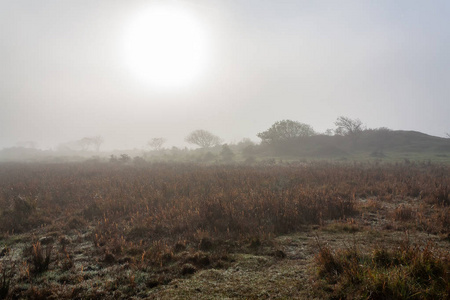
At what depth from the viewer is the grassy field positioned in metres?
3.23

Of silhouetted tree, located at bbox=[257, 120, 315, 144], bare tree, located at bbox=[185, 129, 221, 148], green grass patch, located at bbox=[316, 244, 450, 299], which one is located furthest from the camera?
bare tree, located at bbox=[185, 129, 221, 148]

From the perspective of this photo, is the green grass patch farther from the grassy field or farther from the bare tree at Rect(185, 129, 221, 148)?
the bare tree at Rect(185, 129, 221, 148)

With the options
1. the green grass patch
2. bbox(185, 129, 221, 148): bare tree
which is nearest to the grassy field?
the green grass patch

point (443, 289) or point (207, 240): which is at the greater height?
point (443, 289)

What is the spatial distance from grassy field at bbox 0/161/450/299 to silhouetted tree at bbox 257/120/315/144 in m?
30.4

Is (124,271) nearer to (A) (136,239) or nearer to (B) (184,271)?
(B) (184,271)

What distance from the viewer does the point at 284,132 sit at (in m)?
40.8

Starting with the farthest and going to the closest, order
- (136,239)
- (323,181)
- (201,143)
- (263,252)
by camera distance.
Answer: (201,143), (323,181), (136,239), (263,252)

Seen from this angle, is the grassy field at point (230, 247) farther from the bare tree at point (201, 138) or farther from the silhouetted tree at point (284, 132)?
the bare tree at point (201, 138)

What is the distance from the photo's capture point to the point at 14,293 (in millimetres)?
3553

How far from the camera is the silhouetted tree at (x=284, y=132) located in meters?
40.3

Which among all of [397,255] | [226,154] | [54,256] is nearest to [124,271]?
[54,256]

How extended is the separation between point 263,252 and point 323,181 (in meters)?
8.41

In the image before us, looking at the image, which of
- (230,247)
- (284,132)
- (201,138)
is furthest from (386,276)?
(201,138)
